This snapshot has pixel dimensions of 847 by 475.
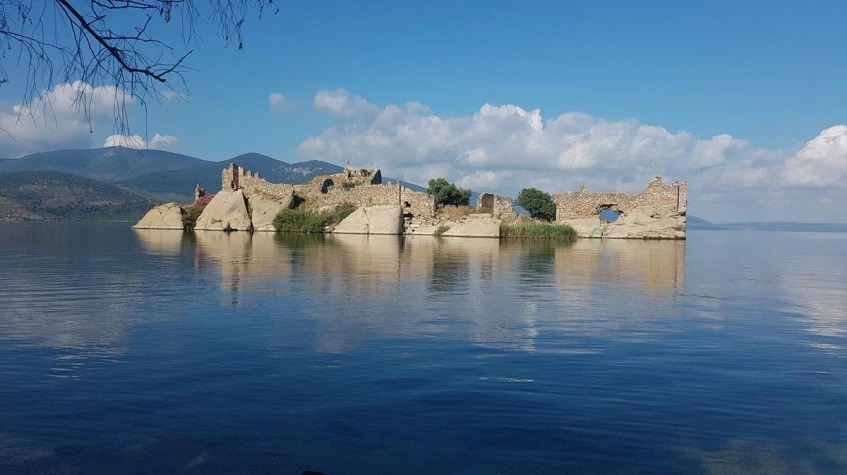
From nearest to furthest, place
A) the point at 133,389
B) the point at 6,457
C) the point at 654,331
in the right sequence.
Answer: the point at 6,457, the point at 133,389, the point at 654,331

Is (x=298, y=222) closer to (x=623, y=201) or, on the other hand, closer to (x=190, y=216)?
(x=190, y=216)

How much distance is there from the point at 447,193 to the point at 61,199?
432 ft

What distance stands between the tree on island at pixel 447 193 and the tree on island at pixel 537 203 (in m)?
8.34

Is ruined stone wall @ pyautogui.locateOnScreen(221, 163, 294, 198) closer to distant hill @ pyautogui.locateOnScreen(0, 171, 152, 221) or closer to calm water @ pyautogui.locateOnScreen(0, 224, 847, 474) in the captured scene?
calm water @ pyautogui.locateOnScreen(0, 224, 847, 474)

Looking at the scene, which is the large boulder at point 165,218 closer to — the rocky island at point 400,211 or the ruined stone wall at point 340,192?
the rocky island at point 400,211

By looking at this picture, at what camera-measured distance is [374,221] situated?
52.9 meters

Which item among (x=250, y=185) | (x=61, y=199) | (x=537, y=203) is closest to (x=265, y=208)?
(x=250, y=185)

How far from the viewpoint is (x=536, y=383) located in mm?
7086

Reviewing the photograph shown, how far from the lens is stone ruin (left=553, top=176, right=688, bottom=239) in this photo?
51.1 metres

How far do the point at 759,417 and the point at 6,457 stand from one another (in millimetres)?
6616

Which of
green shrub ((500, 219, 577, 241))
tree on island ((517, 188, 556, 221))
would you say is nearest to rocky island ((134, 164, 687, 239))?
green shrub ((500, 219, 577, 241))

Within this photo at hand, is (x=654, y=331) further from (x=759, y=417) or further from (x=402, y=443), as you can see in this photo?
(x=402, y=443)

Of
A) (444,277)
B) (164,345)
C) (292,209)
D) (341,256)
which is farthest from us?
(292,209)

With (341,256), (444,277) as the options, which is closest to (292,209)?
(341,256)
